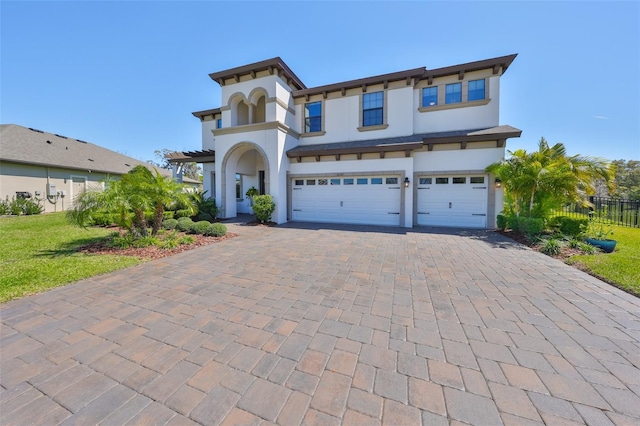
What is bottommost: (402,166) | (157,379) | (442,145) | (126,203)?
(157,379)

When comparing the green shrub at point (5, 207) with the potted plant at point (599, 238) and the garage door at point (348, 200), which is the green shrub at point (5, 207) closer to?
the garage door at point (348, 200)

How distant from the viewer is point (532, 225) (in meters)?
8.05

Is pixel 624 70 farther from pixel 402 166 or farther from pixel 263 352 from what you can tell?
pixel 263 352

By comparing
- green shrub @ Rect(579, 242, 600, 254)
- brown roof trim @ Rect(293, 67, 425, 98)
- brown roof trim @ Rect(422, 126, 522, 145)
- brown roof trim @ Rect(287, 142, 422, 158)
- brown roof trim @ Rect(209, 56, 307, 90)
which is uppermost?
brown roof trim @ Rect(209, 56, 307, 90)

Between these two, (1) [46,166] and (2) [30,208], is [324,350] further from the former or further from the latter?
(1) [46,166]

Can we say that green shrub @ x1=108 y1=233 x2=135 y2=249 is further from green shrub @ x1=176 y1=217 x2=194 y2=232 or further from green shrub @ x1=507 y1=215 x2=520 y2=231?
green shrub @ x1=507 y1=215 x2=520 y2=231

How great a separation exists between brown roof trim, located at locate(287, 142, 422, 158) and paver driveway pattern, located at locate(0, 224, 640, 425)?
274 inches

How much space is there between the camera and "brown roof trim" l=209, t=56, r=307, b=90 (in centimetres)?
1167

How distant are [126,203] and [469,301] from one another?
824cm

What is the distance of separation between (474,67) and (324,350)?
13.7 meters

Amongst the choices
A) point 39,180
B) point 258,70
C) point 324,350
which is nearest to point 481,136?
point 258,70

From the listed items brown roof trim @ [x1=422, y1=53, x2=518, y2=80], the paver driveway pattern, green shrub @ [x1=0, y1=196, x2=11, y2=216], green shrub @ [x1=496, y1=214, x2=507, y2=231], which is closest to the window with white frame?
brown roof trim @ [x1=422, y1=53, x2=518, y2=80]

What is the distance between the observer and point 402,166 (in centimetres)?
1088

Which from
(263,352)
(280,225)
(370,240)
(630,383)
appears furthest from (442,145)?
(263,352)
